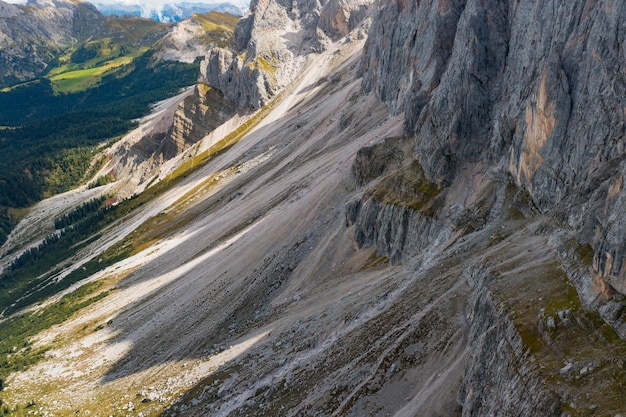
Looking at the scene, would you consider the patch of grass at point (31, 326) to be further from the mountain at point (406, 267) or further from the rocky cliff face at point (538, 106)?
the rocky cliff face at point (538, 106)

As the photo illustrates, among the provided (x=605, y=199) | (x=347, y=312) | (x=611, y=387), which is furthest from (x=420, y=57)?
(x=611, y=387)

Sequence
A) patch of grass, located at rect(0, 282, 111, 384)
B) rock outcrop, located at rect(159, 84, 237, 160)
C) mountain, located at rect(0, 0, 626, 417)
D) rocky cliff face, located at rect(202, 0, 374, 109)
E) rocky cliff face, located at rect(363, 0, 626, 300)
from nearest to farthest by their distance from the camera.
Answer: mountain, located at rect(0, 0, 626, 417) → rocky cliff face, located at rect(363, 0, 626, 300) → patch of grass, located at rect(0, 282, 111, 384) → rocky cliff face, located at rect(202, 0, 374, 109) → rock outcrop, located at rect(159, 84, 237, 160)

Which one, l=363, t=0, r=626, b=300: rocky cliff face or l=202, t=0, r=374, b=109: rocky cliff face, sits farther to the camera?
l=202, t=0, r=374, b=109: rocky cliff face

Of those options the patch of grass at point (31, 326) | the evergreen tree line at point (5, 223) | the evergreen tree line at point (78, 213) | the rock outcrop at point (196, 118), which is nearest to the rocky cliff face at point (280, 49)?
the rock outcrop at point (196, 118)

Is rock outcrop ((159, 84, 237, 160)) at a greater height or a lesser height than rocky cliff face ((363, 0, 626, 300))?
greater

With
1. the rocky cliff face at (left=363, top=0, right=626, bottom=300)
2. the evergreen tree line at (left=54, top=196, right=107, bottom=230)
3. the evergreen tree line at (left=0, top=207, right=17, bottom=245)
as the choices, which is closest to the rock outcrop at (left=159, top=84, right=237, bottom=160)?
the evergreen tree line at (left=54, top=196, right=107, bottom=230)

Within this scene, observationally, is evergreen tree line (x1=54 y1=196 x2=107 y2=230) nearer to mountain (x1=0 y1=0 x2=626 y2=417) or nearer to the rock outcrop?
the rock outcrop
